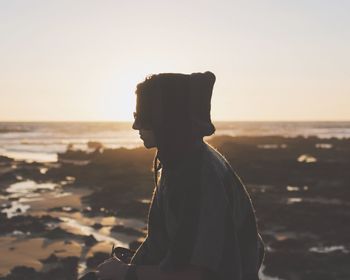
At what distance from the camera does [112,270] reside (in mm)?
2572

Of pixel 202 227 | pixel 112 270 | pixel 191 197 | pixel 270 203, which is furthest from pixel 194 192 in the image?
pixel 270 203

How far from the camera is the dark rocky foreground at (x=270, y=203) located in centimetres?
1203

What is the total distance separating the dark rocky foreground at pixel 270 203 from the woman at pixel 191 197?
861 cm

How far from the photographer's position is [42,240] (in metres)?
14.3

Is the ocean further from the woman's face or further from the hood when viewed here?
the hood

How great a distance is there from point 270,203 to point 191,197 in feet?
62.7

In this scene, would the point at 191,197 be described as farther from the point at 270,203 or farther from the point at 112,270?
the point at 270,203

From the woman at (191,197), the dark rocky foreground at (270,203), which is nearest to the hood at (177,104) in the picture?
the woman at (191,197)

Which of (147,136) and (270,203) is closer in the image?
(147,136)

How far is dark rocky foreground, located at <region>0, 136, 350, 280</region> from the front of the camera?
39.5 feet

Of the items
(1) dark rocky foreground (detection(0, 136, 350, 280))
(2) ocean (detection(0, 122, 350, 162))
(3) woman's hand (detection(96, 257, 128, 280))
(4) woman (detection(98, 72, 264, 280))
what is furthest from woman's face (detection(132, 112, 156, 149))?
(2) ocean (detection(0, 122, 350, 162))

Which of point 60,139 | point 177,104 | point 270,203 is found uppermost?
point 177,104

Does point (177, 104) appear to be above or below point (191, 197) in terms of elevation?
above

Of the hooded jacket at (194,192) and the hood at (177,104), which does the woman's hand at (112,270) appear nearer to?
the hooded jacket at (194,192)
